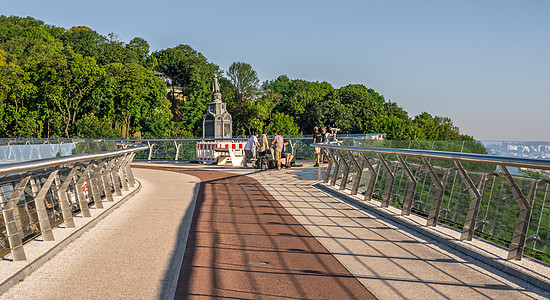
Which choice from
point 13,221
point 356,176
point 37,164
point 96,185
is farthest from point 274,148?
point 13,221

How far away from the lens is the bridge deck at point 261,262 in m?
4.93

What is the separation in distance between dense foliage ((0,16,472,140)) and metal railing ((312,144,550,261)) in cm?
4887

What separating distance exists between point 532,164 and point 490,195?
1889 millimetres

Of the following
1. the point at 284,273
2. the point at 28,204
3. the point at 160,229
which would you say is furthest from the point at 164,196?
the point at 284,273

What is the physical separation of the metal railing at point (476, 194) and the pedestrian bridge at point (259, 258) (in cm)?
21

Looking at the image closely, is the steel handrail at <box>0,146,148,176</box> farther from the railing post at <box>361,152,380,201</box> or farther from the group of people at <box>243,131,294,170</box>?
the group of people at <box>243,131,294,170</box>

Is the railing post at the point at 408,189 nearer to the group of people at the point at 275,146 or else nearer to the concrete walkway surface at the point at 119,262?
the concrete walkway surface at the point at 119,262

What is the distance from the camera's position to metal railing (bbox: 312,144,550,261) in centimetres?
572

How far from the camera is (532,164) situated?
5074mm

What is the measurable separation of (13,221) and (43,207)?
3.07 ft

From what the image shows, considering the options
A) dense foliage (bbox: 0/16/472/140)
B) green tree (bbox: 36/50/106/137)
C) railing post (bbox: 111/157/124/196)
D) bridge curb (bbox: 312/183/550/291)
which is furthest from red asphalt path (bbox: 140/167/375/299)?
green tree (bbox: 36/50/106/137)

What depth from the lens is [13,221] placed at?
221 inches

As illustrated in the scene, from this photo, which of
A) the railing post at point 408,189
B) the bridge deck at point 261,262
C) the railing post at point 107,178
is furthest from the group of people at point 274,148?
the railing post at point 408,189

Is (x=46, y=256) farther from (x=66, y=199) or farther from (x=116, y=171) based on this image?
(x=116, y=171)
